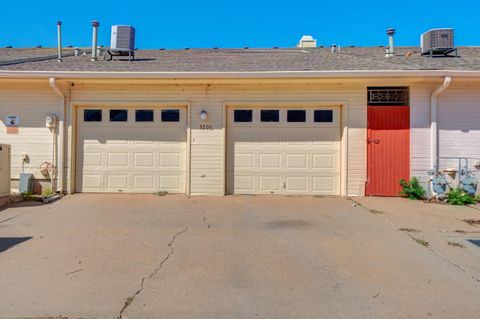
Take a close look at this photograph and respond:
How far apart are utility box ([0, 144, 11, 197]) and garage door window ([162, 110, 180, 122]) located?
3.57 m

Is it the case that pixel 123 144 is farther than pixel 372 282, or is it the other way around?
pixel 123 144

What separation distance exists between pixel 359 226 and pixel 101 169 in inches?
254

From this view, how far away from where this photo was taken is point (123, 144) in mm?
9352

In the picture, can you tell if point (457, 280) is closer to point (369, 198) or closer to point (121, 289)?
point (121, 289)

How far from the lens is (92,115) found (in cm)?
945

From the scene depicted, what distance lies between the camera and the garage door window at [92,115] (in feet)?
30.9

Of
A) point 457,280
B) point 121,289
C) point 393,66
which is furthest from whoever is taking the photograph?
point 393,66

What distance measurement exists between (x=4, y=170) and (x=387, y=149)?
884cm

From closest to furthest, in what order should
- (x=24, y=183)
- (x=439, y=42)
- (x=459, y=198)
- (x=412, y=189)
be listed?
(x=459, y=198), (x=412, y=189), (x=24, y=183), (x=439, y=42)

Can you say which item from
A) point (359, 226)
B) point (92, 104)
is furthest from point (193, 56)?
point (359, 226)

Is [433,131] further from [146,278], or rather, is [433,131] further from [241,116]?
[146,278]

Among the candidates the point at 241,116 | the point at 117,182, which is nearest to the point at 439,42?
the point at 241,116

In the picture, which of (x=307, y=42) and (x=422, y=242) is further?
(x=307, y=42)

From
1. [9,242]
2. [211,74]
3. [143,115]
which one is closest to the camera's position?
[9,242]
